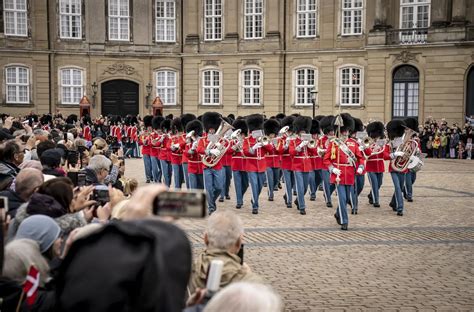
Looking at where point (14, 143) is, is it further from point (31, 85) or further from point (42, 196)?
point (31, 85)

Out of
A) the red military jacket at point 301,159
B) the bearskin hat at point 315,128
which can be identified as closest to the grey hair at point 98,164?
the red military jacket at point 301,159

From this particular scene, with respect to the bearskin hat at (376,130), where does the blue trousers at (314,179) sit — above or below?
below

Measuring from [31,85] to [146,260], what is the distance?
38.1 meters

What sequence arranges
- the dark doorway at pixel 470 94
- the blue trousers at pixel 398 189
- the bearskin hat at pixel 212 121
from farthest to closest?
the dark doorway at pixel 470 94 < the bearskin hat at pixel 212 121 < the blue trousers at pixel 398 189

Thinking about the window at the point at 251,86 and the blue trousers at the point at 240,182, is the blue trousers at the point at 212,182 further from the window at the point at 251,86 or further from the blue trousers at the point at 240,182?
the window at the point at 251,86

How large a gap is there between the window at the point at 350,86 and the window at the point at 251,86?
4661mm

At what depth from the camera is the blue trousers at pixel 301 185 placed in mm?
14742

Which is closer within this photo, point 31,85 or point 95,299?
point 95,299

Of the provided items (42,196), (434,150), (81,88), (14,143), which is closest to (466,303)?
(42,196)

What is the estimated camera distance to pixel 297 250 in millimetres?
10781

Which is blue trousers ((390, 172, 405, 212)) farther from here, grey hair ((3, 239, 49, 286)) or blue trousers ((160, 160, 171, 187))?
grey hair ((3, 239, 49, 286))

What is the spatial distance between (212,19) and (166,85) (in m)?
4.79

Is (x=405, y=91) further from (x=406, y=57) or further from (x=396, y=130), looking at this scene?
(x=396, y=130)

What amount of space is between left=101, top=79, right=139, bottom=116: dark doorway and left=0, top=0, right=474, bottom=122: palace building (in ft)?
0.19
